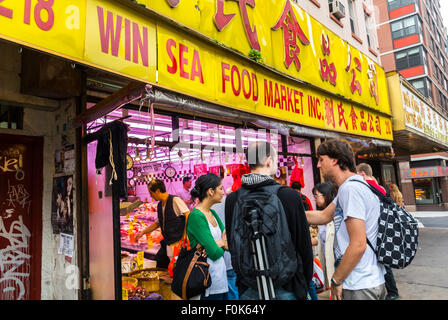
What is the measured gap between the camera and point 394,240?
7.82 ft

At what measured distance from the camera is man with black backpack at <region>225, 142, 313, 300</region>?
219cm

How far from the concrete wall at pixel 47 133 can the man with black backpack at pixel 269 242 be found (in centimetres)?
245

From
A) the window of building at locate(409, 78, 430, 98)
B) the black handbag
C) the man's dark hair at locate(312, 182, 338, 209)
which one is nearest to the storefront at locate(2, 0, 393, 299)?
the black handbag

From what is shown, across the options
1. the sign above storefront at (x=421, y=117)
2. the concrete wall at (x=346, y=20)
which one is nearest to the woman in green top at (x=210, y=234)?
the concrete wall at (x=346, y=20)

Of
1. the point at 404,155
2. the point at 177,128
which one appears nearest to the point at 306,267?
the point at 177,128

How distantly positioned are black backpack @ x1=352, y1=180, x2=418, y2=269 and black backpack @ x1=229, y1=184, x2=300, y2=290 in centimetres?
75

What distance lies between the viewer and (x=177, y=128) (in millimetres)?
5621

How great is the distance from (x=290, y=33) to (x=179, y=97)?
3.58 meters

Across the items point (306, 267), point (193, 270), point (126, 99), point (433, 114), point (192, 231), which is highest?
point (433, 114)

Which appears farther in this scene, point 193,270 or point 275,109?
point 275,109
